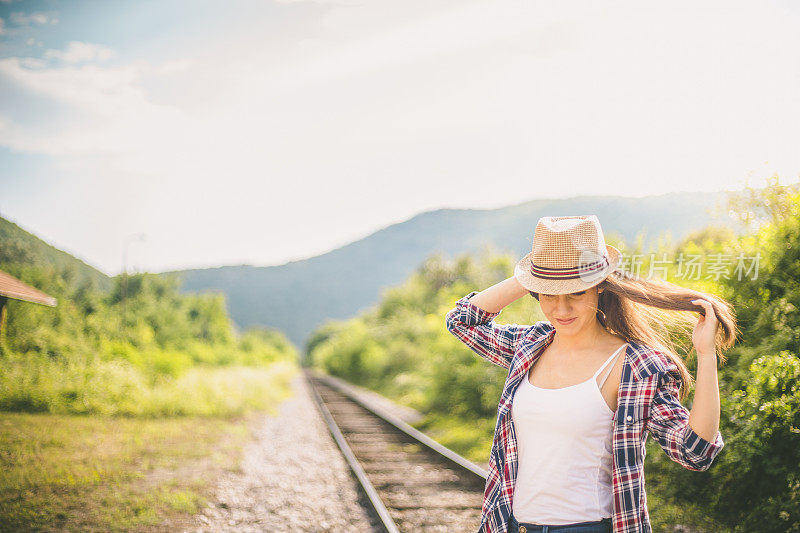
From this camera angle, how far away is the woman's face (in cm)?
195

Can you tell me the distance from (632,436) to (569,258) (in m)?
0.63

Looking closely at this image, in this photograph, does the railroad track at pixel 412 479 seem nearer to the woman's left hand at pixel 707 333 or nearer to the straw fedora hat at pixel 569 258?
the straw fedora hat at pixel 569 258

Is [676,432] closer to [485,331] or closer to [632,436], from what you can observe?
[632,436]

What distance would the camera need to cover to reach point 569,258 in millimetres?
1932

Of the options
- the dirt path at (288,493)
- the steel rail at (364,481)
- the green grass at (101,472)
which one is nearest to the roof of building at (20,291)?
the green grass at (101,472)

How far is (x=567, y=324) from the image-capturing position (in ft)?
6.47

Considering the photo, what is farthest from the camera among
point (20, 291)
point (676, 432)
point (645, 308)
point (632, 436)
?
point (20, 291)

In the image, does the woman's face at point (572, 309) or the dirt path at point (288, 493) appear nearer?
the woman's face at point (572, 309)

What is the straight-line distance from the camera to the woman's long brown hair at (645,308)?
181 centimetres

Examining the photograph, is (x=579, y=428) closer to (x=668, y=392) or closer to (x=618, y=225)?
(x=668, y=392)

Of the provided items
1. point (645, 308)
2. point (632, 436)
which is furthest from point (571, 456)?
point (645, 308)

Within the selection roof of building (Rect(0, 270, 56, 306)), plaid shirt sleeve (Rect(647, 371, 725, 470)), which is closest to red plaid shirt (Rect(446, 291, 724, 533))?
plaid shirt sleeve (Rect(647, 371, 725, 470))

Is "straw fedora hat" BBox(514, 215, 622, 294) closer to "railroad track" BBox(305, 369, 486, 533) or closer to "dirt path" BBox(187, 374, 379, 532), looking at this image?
"railroad track" BBox(305, 369, 486, 533)

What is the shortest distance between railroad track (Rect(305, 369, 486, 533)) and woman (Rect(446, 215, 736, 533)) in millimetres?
4046
